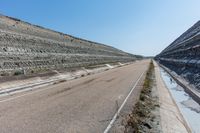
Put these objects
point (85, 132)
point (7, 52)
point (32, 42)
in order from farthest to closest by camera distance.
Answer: point (32, 42)
point (7, 52)
point (85, 132)

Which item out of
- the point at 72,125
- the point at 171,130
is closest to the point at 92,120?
the point at 72,125

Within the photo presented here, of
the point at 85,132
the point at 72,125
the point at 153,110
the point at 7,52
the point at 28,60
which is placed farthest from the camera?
the point at 28,60

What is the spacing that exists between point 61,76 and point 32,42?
1226cm

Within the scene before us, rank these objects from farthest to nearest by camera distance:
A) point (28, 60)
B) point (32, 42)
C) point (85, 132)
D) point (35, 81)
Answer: point (32, 42), point (28, 60), point (35, 81), point (85, 132)

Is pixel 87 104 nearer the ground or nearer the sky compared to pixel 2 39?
nearer the ground

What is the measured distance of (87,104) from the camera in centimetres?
1137

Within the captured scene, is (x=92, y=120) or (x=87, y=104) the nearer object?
(x=92, y=120)

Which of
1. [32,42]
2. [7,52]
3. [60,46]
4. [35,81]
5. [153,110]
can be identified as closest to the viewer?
[153,110]

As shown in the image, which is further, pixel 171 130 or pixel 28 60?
pixel 28 60

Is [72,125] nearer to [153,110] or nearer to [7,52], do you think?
[153,110]

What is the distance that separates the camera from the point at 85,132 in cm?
704

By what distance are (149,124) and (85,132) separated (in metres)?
2.49

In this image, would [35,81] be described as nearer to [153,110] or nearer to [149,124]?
[153,110]

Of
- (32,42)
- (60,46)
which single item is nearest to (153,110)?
(32,42)
